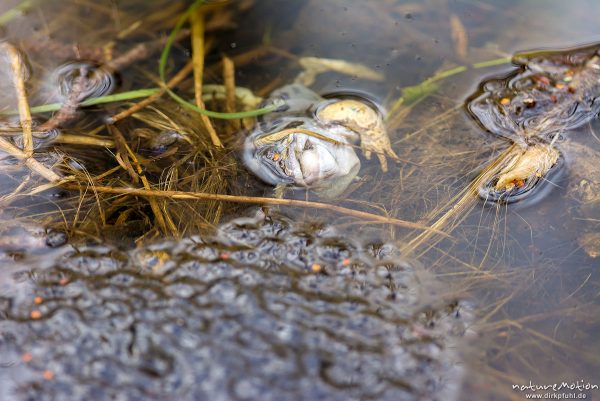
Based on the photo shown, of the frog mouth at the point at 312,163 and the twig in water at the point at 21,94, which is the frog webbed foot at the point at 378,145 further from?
the twig in water at the point at 21,94

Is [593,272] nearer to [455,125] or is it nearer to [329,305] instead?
[455,125]

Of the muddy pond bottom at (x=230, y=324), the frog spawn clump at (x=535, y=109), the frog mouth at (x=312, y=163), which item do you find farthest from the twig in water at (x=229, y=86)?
the frog spawn clump at (x=535, y=109)

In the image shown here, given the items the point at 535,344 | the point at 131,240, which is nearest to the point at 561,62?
the point at 535,344

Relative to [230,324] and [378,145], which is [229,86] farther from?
[230,324]

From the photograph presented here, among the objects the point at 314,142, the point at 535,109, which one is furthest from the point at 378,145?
the point at 535,109

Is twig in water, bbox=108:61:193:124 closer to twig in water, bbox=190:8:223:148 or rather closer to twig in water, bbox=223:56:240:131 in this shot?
twig in water, bbox=190:8:223:148

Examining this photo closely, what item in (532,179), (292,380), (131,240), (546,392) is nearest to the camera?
(292,380)
